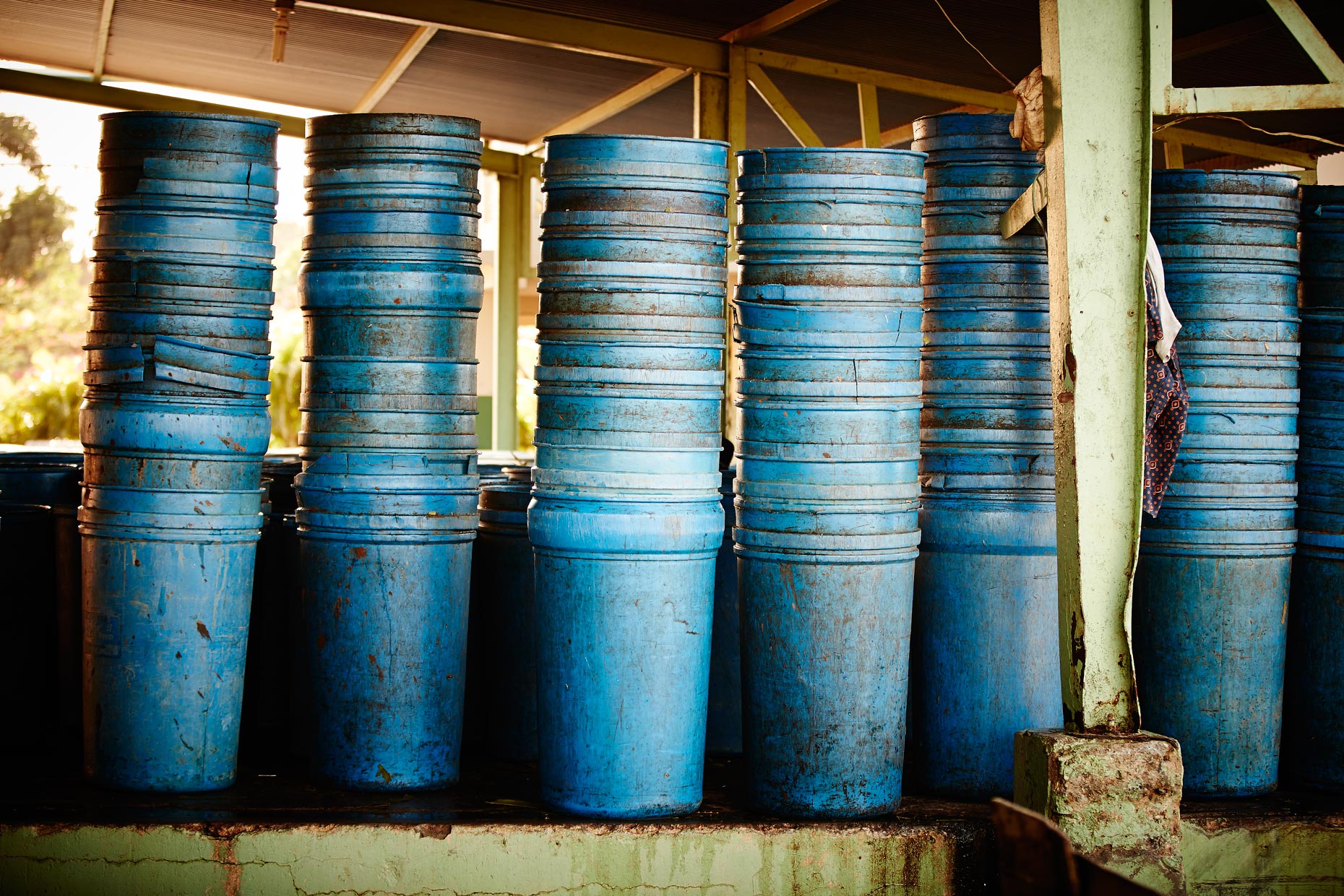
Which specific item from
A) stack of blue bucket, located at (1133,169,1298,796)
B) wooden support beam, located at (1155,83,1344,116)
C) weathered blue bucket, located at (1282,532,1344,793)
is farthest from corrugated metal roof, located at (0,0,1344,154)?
weathered blue bucket, located at (1282,532,1344,793)

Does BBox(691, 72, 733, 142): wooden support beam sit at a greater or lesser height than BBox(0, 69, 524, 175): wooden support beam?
lesser

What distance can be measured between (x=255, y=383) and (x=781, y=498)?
5.90 ft

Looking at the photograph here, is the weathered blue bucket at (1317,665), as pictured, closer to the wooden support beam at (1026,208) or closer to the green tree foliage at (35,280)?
the wooden support beam at (1026,208)

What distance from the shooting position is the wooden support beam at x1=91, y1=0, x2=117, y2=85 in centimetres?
935

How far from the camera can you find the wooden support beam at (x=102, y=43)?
935 centimetres

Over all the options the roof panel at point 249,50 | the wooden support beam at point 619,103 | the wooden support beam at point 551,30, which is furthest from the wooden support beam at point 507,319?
the wooden support beam at point 551,30

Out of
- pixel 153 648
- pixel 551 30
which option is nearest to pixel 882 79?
pixel 551 30

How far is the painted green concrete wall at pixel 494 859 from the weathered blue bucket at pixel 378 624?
451 mm

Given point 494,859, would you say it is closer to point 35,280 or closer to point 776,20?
point 776,20

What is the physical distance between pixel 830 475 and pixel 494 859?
1.57 meters

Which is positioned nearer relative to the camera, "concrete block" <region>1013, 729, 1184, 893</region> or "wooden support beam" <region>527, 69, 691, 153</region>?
"concrete block" <region>1013, 729, 1184, 893</region>

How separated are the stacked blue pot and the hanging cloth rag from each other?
1.40 metres

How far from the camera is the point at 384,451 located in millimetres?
4504

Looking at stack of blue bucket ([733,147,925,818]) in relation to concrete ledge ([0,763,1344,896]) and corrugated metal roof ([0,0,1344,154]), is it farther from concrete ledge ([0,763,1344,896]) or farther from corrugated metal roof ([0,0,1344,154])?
corrugated metal roof ([0,0,1344,154])
